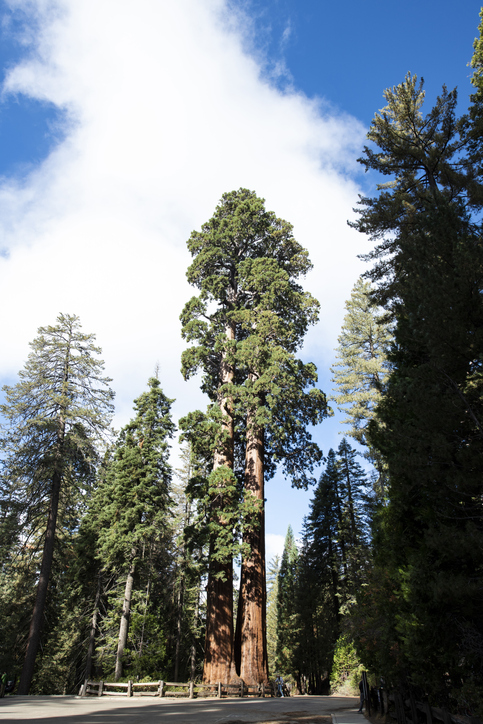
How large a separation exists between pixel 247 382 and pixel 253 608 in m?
7.00

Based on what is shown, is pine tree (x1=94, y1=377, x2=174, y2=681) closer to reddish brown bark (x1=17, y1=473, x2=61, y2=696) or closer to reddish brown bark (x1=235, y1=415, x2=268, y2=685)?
reddish brown bark (x1=17, y1=473, x2=61, y2=696)

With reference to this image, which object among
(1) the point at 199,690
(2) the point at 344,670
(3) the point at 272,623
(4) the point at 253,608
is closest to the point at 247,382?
(4) the point at 253,608

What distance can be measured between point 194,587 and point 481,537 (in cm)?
2563

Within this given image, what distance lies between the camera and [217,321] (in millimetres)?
18031

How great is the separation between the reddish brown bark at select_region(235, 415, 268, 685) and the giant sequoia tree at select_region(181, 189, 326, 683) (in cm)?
3

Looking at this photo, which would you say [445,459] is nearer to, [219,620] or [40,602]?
[219,620]

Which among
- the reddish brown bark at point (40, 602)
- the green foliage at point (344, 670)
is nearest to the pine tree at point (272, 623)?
the green foliage at point (344, 670)

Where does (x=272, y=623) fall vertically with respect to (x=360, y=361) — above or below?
below

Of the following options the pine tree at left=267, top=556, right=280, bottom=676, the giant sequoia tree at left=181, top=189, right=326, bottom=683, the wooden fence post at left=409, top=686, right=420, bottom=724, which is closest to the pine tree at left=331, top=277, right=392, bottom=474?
the giant sequoia tree at left=181, top=189, right=326, bottom=683

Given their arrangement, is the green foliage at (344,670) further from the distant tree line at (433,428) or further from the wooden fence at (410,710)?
the distant tree line at (433,428)

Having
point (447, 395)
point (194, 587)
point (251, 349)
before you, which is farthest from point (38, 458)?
point (447, 395)

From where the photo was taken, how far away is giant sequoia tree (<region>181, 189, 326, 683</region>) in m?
12.8

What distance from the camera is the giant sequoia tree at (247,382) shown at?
12781mm

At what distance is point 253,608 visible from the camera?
1274 cm
